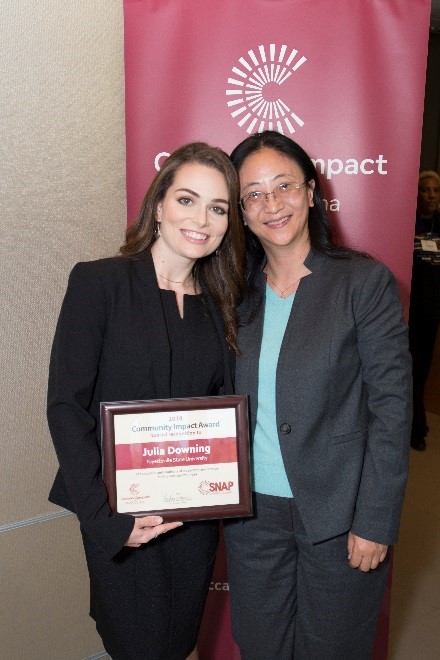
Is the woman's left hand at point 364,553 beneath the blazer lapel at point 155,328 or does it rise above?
beneath

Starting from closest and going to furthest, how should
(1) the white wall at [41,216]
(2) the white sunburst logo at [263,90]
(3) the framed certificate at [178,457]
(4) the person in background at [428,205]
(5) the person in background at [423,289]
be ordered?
1. (3) the framed certificate at [178,457]
2. (1) the white wall at [41,216]
3. (2) the white sunburst logo at [263,90]
4. (5) the person in background at [423,289]
5. (4) the person in background at [428,205]

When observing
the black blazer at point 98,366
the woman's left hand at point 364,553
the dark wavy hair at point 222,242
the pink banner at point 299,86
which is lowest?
the woman's left hand at point 364,553

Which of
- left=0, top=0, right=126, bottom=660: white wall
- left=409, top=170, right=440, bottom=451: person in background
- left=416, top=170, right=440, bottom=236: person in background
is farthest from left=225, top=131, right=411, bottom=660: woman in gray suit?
left=416, top=170, right=440, bottom=236: person in background

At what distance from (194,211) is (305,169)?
380mm

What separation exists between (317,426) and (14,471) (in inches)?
42.3

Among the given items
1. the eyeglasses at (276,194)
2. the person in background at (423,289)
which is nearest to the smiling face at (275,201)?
the eyeglasses at (276,194)

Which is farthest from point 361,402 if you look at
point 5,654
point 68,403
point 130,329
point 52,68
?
point 5,654

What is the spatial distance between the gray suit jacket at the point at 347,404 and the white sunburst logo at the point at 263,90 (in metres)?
0.66

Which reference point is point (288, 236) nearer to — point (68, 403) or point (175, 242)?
point (175, 242)

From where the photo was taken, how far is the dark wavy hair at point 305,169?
1777 millimetres

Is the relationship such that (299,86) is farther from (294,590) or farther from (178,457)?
(294,590)

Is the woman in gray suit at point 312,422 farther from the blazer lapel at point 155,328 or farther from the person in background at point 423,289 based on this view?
the person in background at point 423,289

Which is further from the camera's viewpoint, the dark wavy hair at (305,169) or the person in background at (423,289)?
the person in background at (423,289)

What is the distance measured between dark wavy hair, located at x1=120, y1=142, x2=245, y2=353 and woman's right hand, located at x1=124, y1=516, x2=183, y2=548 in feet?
1.59
